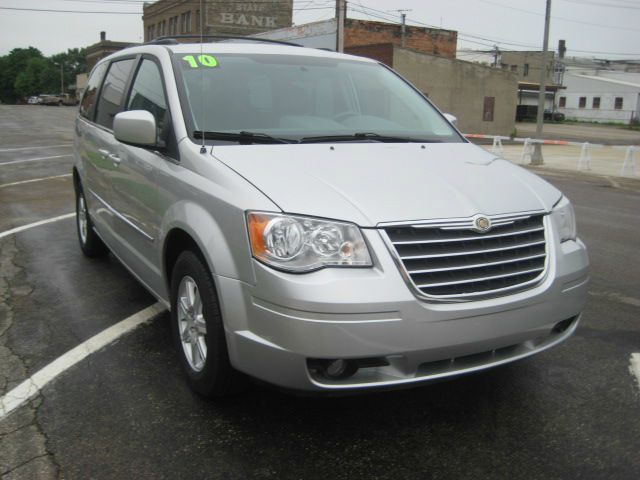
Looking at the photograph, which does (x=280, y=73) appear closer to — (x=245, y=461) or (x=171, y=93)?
(x=171, y=93)

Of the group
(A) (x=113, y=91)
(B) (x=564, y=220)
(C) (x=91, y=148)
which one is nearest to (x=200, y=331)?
(B) (x=564, y=220)

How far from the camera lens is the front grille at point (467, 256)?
2658 mm

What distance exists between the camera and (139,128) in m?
3.48

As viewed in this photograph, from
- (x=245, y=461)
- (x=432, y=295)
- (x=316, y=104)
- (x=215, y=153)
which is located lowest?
(x=245, y=461)

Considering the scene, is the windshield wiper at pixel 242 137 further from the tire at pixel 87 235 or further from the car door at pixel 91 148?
the tire at pixel 87 235

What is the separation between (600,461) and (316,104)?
2.55 m

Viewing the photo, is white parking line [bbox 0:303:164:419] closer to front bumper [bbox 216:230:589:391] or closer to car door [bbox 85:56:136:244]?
car door [bbox 85:56:136:244]

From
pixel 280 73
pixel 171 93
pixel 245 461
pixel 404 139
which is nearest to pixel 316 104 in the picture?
pixel 280 73

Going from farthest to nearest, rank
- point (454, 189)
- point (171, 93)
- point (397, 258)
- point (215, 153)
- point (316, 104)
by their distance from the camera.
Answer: point (316, 104) → point (171, 93) → point (215, 153) → point (454, 189) → point (397, 258)

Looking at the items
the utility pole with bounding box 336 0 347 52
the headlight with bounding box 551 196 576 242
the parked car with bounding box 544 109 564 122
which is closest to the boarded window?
the utility pole with bounding box 336 0 347 52

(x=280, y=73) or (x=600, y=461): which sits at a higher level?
(x=280, y=73)

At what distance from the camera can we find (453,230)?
2758 mm

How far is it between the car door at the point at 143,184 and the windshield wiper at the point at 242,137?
8.8 inches

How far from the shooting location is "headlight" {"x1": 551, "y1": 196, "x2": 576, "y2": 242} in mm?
3217
